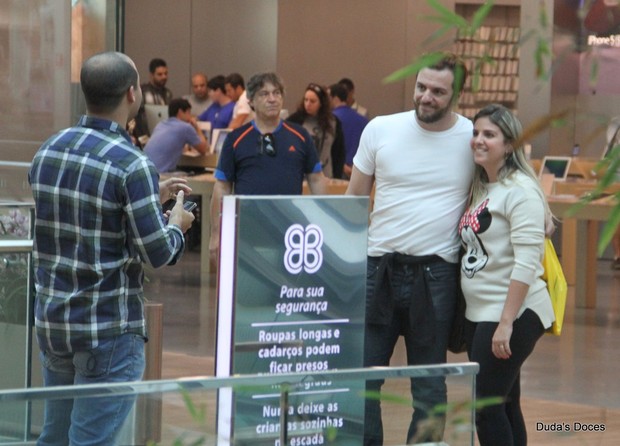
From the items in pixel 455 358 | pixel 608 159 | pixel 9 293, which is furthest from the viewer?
pixel 455 358

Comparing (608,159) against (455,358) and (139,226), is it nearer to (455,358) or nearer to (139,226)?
(139,226)

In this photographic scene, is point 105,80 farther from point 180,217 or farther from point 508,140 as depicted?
point 508,140

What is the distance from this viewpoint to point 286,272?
3.82m

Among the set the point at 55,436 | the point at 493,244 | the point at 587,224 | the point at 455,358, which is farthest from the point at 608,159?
the point at 587,224

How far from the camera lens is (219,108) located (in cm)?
1560

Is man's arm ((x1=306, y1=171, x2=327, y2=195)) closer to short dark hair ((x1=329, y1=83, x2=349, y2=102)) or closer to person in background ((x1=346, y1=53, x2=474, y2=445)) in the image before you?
person in background ((x1=346, y1=53, x2=474, y2=445))

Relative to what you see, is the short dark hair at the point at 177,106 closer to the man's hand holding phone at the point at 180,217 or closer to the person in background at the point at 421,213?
the person in background at the point at 421,213

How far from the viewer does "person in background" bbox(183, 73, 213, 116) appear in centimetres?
1686

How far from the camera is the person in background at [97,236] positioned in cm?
317

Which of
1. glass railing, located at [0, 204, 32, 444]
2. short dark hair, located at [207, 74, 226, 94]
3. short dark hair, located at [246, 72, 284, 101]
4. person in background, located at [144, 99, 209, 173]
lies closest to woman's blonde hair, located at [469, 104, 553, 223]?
glass railing, located at [0, 204, 32, 444]

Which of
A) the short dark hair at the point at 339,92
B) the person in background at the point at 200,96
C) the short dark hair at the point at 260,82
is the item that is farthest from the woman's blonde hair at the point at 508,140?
the person in background at the point at 200,96

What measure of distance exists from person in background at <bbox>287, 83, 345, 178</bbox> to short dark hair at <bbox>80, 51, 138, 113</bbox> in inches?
371

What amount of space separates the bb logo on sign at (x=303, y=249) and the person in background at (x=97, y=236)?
55 cm

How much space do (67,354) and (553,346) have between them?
6.07 metres
